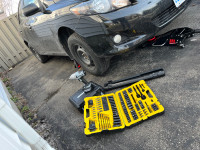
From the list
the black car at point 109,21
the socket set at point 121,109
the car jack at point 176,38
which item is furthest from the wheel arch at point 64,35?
the car jack at point 176,38

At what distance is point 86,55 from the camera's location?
98.6 inches

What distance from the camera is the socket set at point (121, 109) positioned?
1.67 m

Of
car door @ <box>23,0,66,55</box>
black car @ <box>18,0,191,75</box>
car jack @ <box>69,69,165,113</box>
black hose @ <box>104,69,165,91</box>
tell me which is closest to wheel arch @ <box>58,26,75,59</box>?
black car @ <box>18,0,191,75</box>

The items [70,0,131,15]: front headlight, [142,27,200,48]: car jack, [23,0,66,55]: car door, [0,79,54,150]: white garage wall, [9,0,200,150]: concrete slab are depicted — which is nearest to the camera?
[0,79,54,150]: white garage wall

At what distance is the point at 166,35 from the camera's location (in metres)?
2.72

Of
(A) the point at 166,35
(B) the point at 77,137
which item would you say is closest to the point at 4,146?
(B) the point at 77,137

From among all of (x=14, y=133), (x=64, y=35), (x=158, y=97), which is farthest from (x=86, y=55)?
(x=14, y=133)

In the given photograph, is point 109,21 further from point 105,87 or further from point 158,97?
point 158,97

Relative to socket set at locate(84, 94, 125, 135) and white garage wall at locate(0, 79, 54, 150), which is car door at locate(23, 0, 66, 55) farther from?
white garage wall at locate(0, 79, 54, 150)

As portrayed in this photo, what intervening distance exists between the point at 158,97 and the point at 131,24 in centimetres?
98

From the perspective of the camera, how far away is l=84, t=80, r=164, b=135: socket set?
1.67m

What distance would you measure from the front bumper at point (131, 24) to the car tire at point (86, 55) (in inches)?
5.9

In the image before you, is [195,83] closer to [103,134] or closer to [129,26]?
[129,26]

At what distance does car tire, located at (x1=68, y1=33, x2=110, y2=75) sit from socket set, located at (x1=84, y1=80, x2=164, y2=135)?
57 cm
